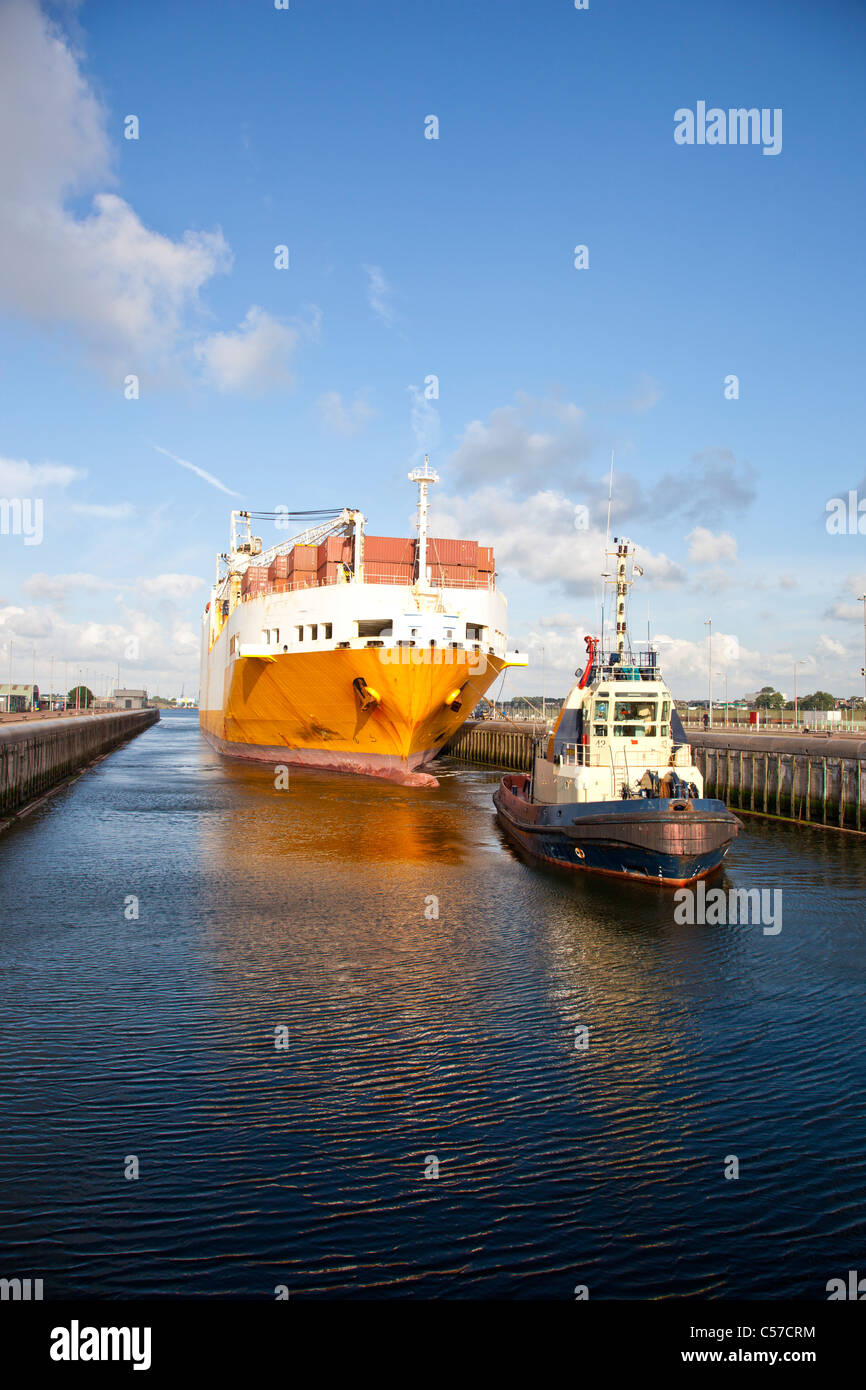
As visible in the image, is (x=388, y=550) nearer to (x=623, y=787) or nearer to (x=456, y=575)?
(x=456, y=575)

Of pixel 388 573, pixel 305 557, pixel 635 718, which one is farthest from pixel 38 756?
pixel 635 718

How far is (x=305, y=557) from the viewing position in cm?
5850

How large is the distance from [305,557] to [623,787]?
3808cm

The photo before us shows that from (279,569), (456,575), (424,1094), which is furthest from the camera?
(279,569)

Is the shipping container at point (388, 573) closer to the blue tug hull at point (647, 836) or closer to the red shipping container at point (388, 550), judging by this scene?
the red shipping container at point (388, 550)

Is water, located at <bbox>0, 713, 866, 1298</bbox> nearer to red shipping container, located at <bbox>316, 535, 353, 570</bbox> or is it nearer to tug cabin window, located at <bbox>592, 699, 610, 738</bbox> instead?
tug cabin window, located at <bbox>592, 699, 610, 738</bbox>

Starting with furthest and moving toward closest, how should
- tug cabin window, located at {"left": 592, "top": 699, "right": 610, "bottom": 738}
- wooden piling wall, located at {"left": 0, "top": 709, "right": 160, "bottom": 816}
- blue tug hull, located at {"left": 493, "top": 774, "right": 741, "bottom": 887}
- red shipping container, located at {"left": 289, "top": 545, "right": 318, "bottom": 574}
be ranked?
red shipping container, located at {"left": 289, "top": 545, "right": 318, "bottom": 574}, wooden piling wall, located at {"left": 0, "top": 709, "right": 160, "bottom": 816}, tug cabin window, located at {"left": 592, "top": 699, "right": 610, "bottom": 738}, blue tug hull, located at {"left": 493, "top": 774, "right": 741, "bottom": 887}

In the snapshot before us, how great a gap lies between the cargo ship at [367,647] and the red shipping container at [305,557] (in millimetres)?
81

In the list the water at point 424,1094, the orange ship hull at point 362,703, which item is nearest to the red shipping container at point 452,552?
the orange ship hull at point 362,703

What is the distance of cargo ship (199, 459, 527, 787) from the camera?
4538 cm

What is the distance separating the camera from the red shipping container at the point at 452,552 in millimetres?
55094

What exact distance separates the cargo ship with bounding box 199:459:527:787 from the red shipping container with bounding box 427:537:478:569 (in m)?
0.08

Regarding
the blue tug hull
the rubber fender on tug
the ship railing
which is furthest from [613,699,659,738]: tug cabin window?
the ship railing

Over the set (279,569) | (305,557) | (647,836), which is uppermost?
(305,557)
